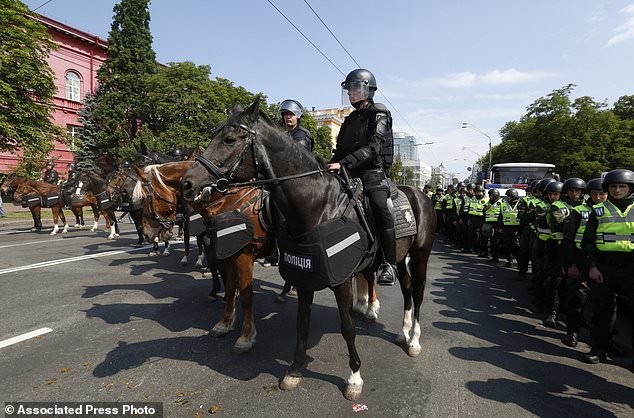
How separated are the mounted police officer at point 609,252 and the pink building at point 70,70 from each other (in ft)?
129

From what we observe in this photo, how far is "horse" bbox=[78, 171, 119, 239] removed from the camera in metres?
12.3

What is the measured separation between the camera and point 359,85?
3.80 metres

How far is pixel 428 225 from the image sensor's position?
4594mm

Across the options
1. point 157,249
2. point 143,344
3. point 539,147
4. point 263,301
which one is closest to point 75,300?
point 143,344

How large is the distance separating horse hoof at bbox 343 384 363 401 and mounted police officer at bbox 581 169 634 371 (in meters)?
2.90

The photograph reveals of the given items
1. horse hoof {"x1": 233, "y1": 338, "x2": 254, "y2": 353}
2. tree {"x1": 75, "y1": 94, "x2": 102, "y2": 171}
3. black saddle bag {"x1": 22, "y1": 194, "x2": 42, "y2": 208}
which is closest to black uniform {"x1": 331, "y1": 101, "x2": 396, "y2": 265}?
horse hoof {"x1": 233, "y1": 338, "x2": 254, "y2": 353}

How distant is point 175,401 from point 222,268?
2363 mm

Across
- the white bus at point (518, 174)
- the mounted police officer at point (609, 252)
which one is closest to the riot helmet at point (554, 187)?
the mounted police officer at point (609, 252)

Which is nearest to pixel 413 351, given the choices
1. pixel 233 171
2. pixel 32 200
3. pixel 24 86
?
pixel 233 171

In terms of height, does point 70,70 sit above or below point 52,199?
above

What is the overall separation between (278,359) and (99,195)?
11.8m

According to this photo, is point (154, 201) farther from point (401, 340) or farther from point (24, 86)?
point (24, 86)

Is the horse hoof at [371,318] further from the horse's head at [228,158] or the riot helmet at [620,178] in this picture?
the riot helmet at [620,178]

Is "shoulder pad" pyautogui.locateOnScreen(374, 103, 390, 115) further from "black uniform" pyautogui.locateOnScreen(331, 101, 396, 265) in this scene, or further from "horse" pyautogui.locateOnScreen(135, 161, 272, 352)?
"horse" pyautogui.locateOnScreen(135, 161, 272, 352)
